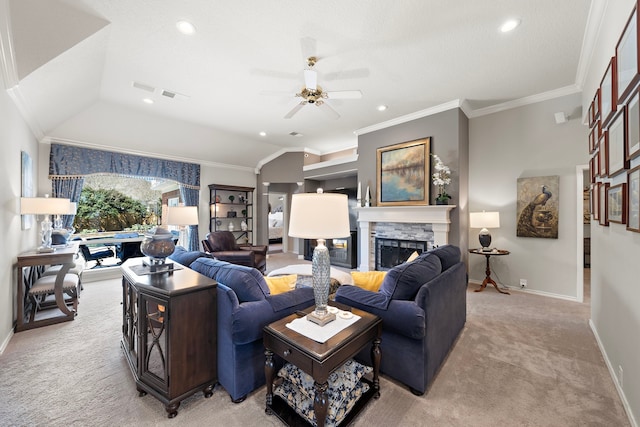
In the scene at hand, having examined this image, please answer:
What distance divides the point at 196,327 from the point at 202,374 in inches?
13.7

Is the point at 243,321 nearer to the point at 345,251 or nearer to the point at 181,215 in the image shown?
the point at 181,215

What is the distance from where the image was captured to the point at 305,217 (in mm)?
1489

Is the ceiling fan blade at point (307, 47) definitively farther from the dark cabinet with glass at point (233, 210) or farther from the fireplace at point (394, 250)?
the dark cabinet with glass at point (233, 210)

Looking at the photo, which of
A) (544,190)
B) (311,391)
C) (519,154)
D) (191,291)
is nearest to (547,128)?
(519,154)

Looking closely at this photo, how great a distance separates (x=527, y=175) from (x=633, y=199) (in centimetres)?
291

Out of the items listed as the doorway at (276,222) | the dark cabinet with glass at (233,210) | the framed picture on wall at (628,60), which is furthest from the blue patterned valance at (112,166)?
the framed picture on wall at (628,60)

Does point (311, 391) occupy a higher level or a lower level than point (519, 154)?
lower

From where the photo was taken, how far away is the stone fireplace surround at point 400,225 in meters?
4.08

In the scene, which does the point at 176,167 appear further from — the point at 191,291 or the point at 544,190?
the point at 544,190

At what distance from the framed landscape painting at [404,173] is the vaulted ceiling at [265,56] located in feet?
2.08

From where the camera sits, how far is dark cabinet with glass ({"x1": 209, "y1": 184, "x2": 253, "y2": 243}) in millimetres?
6477

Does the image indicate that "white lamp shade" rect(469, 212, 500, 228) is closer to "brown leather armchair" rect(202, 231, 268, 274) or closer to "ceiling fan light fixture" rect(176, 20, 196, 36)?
"brown leather armchair" rect(202, 231, 268, 274)

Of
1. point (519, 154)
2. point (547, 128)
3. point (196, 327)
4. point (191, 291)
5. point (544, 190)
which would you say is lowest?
point (196, 327)

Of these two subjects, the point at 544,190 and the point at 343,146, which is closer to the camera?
the point at 544,190
